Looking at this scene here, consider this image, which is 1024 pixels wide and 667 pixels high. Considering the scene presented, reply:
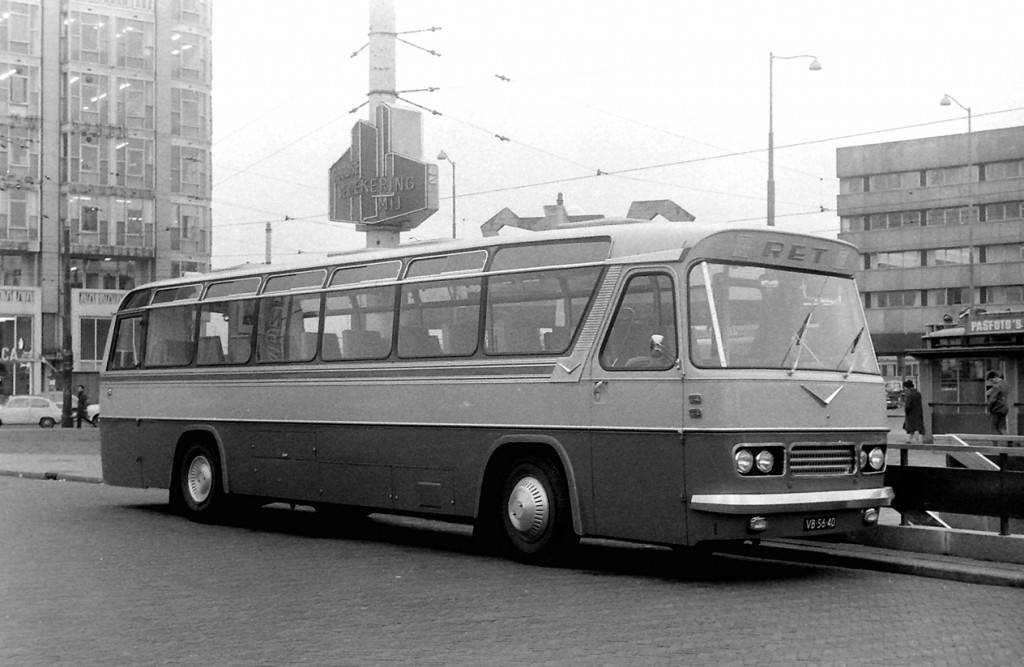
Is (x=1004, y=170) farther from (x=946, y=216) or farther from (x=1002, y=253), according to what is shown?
(x=1002, y=253)

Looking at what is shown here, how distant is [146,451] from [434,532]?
4.61 metres

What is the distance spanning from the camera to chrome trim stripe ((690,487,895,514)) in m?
10.9

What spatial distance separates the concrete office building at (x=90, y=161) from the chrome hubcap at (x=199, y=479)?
51282 millimetres

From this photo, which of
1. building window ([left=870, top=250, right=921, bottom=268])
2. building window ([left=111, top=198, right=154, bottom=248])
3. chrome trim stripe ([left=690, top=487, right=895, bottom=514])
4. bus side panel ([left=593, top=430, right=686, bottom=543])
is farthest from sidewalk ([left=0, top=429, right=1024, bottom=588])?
building window ([left=870, top=250, right=921, bottom=268])

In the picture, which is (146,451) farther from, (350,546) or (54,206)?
(54,206)

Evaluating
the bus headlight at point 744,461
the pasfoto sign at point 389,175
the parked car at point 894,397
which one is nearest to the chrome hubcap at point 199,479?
the bus headlight at point 744,461

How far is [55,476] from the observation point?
25.7m

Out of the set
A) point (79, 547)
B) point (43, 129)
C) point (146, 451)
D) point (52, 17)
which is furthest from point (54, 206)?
point (79, 547)

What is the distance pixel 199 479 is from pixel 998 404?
20652mm

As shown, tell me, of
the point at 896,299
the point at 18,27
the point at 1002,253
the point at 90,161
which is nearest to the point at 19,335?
the point at 90,161

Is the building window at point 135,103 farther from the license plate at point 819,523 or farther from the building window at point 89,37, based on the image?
the license plate at point 819,523

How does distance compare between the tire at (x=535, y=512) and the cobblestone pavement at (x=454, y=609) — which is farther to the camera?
the tire at (x=535, y=512)

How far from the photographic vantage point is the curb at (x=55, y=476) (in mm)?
24538

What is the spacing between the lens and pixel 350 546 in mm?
14234
